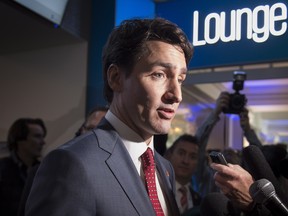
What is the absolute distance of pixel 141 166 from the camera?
3.36 ft

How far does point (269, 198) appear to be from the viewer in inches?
31.2

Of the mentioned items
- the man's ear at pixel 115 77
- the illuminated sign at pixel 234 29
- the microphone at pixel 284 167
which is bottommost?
the microphone at pixel 284 167

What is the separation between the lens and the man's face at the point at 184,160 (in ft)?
7.43

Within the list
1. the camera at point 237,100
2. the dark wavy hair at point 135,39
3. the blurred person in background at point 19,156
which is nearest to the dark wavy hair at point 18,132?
→ the blurred person in background at point 19,156

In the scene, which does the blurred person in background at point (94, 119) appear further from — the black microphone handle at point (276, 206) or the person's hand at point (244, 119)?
the black microphone handle at point (276, 206)

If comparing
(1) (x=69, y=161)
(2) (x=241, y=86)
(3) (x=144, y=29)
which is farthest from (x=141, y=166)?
(2) (x=241, y=86)

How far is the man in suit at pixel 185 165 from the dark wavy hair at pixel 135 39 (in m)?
1.31

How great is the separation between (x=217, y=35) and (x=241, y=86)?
34 centimetres

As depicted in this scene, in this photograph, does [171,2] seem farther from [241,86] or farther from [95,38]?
[241,86]

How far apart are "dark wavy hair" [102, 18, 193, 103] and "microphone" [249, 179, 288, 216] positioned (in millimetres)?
453

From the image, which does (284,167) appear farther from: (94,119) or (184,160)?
(184,160)

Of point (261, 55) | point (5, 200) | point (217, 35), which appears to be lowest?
point (5, 200)

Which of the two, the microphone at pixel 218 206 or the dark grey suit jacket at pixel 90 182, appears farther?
the microphone at pixel 218 206

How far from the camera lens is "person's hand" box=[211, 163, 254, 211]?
Answer: 93 cm
